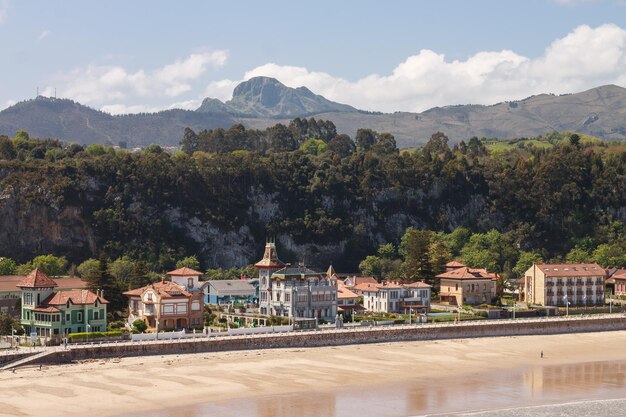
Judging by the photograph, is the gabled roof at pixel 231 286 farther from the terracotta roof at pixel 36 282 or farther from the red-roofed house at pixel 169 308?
the terracotta roof at pixel 36 282

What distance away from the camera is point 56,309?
71938 mm

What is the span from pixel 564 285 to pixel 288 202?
152 ft

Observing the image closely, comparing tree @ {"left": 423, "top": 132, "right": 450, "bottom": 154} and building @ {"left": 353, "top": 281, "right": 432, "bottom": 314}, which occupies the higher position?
tree @ {"left": 423, "top": 132, "right": 450, "bottom": 154}

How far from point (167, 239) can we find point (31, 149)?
32143mm

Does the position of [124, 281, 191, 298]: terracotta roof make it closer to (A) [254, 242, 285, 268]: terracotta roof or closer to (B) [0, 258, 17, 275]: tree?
(A) [254, 242, 285, 268]: terracotta roof

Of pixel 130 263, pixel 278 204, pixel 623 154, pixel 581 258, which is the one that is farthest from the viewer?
pixel 623 154

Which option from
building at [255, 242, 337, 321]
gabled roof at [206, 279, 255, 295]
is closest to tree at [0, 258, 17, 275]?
gabled roof at [206, 279, 255, 295]

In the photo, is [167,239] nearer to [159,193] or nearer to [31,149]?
[159,193]

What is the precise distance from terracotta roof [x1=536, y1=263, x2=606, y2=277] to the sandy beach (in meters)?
22.4

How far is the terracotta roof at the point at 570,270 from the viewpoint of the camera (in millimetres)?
102562

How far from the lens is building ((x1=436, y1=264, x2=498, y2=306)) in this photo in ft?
330

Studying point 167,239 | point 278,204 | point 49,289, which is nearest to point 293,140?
point 278,204

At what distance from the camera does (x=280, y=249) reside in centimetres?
13075

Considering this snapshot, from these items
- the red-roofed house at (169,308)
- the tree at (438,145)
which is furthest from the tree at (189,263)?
the tree at (438,145)
